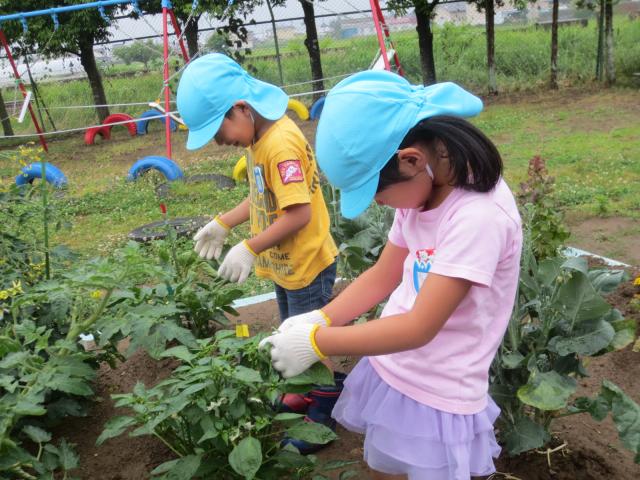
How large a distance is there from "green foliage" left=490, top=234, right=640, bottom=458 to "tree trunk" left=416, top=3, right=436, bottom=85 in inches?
358

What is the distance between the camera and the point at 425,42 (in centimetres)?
1079

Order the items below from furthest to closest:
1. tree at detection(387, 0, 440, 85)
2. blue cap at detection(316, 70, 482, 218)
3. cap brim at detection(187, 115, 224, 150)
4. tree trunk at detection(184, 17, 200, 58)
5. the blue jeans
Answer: tree trunk at detection(184, 17, 200, 58) < tree at detection(387, 0, 440, 85) < the blue jeans < cap brim at detection(187, 115, 224, 150) < blue cap at detection(316, 70, 482, 218)

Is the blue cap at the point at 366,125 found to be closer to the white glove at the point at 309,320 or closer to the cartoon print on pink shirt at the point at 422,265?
the cartoon print on pink shirt at the point at 422,265

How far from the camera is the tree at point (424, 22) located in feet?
33.5

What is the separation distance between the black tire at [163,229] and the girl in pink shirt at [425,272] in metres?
3.60

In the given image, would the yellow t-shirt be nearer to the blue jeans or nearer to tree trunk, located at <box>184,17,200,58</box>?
the blue jeans

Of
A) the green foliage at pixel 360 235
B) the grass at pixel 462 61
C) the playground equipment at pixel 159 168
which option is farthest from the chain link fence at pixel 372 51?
the green foliage at pixel 360 235

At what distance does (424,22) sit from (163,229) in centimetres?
683

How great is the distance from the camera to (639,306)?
117 inches

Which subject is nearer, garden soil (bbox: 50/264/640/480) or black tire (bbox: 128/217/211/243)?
garden soil (bbox: 50/264/640/480)

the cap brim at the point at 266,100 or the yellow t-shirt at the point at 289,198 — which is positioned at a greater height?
the cap brim at the point at 266,100

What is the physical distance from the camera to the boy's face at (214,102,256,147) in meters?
2.32

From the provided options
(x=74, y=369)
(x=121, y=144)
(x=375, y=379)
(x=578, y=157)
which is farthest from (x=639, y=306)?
(x=121, y=144)

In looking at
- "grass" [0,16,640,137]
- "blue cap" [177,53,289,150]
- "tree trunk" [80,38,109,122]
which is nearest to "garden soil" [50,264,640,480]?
"blue cap" [177,53,289,150]
